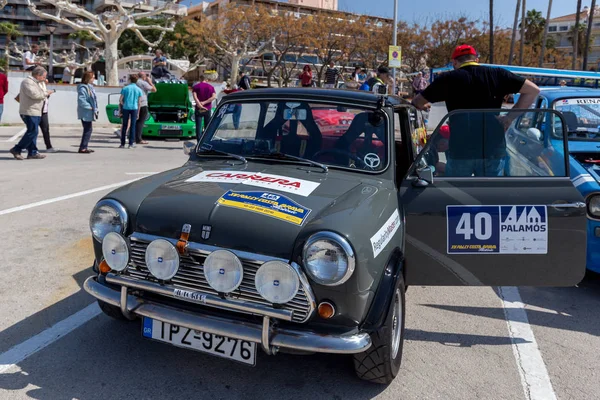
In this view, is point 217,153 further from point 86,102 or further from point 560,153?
point 86,102

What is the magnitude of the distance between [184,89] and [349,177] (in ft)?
44.1

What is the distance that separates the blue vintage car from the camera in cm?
408

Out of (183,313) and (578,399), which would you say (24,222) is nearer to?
(183,313)

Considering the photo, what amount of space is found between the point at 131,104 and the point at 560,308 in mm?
11051

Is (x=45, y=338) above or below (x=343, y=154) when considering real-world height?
below

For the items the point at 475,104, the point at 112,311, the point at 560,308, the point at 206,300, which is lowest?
the point at 560,308

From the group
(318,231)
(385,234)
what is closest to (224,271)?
(318,231)

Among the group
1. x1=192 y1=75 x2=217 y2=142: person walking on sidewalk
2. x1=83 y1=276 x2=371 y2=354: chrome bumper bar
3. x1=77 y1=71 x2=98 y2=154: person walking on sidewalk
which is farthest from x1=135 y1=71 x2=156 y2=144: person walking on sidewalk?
x1=83 y1=276 x2=371 y2=354: chrome bumper bar

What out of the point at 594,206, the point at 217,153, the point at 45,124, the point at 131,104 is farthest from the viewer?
the point at 131,104

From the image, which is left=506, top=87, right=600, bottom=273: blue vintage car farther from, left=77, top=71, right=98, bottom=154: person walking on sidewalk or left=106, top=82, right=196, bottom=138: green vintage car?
left=106, top=82, right=196, bottom=138: green vintage car

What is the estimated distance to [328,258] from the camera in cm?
299

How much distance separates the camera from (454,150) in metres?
4.14

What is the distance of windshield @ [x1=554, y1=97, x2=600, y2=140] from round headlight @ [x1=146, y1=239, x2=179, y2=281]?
4.98 metres

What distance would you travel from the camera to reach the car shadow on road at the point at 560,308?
14.7ft
